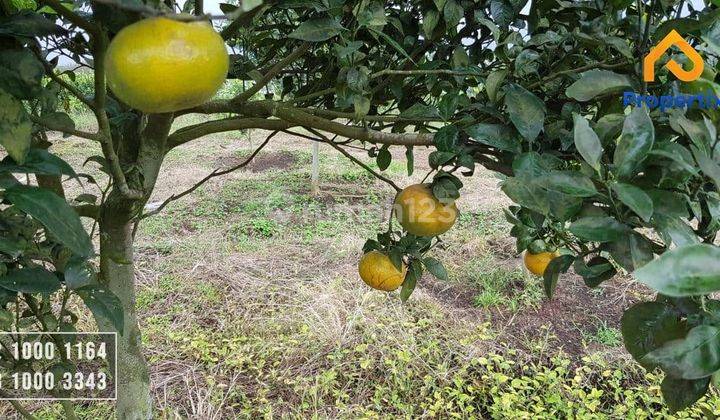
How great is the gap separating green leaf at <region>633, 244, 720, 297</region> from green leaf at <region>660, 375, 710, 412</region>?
17cm

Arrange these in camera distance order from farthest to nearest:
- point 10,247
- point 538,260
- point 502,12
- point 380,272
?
point 538,260
point 380,272
point 502,12
point 10,247

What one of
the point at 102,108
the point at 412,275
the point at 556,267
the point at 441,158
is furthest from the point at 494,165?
the point at 102,108

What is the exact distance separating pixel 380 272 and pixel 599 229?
59 centimetres

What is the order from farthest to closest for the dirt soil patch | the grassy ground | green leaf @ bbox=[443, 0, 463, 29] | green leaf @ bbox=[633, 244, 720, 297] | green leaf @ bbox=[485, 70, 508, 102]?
the dirt soil patch → the grassy ground → green leaf @ bbox=[443, 0, 463, 29] → green leaf @ bbox=[485, 70, 508, 102] → green leaf @ bbox=[633, 244, 720, 297]

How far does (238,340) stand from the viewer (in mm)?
2189

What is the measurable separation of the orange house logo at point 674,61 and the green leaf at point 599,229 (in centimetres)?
20

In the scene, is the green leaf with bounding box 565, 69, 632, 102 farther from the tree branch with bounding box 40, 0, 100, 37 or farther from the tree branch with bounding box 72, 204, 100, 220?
the tree branch with bounding box 72, 204, 100, 220

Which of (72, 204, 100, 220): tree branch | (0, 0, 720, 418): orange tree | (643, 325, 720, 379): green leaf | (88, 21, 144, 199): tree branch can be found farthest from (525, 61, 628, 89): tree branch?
(72, 204, 100, 220): tree branch

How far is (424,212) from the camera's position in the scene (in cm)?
85

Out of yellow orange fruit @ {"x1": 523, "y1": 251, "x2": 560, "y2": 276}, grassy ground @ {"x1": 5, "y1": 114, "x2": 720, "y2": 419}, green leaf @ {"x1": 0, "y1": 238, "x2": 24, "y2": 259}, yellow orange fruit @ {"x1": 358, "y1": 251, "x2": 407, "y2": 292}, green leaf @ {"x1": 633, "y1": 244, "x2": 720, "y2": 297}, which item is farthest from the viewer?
grassy ground @ {"x1": 5, "y1": 114, "x2": 720, "y2": 419}

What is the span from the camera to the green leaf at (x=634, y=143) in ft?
1.46

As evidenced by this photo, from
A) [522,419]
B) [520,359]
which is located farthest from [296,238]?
[522,419]

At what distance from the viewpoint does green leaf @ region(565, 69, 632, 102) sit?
56 centimetres

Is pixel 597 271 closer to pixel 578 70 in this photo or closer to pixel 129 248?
pixel 578 70
